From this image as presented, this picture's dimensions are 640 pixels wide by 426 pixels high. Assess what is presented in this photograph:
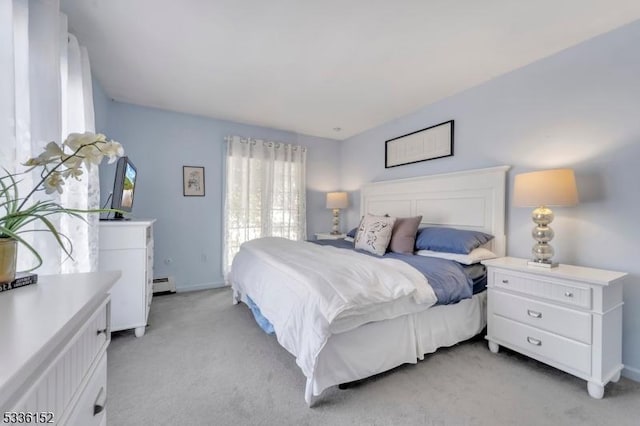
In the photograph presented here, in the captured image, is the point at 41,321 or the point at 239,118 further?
the point at 239,118

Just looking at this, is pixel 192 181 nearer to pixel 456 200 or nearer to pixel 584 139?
pixel 456 200

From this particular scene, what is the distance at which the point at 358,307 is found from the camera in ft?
5.09

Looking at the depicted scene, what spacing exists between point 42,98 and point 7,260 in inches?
43.6

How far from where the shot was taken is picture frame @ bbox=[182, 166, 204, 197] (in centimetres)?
368

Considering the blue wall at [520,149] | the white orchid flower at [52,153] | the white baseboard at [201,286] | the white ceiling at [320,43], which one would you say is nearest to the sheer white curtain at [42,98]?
the white ceiling at [320,43]

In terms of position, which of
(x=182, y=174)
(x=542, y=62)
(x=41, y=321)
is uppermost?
(x=542, y=62)

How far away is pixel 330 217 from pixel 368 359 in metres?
3.31

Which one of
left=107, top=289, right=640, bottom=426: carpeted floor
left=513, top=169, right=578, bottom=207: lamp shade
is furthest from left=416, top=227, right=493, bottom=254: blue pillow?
left=107, top=289, right=640, bottom=426: carpeted floor

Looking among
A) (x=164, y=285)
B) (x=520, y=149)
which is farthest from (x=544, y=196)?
(x=164, y=285)

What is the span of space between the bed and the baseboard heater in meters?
1.34

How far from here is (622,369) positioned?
186 centimetres

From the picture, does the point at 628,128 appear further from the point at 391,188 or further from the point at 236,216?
the point at 236,216

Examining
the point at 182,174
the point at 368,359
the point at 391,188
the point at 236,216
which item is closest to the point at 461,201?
the point at 391,188

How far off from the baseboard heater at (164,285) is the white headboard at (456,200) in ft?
9.70
